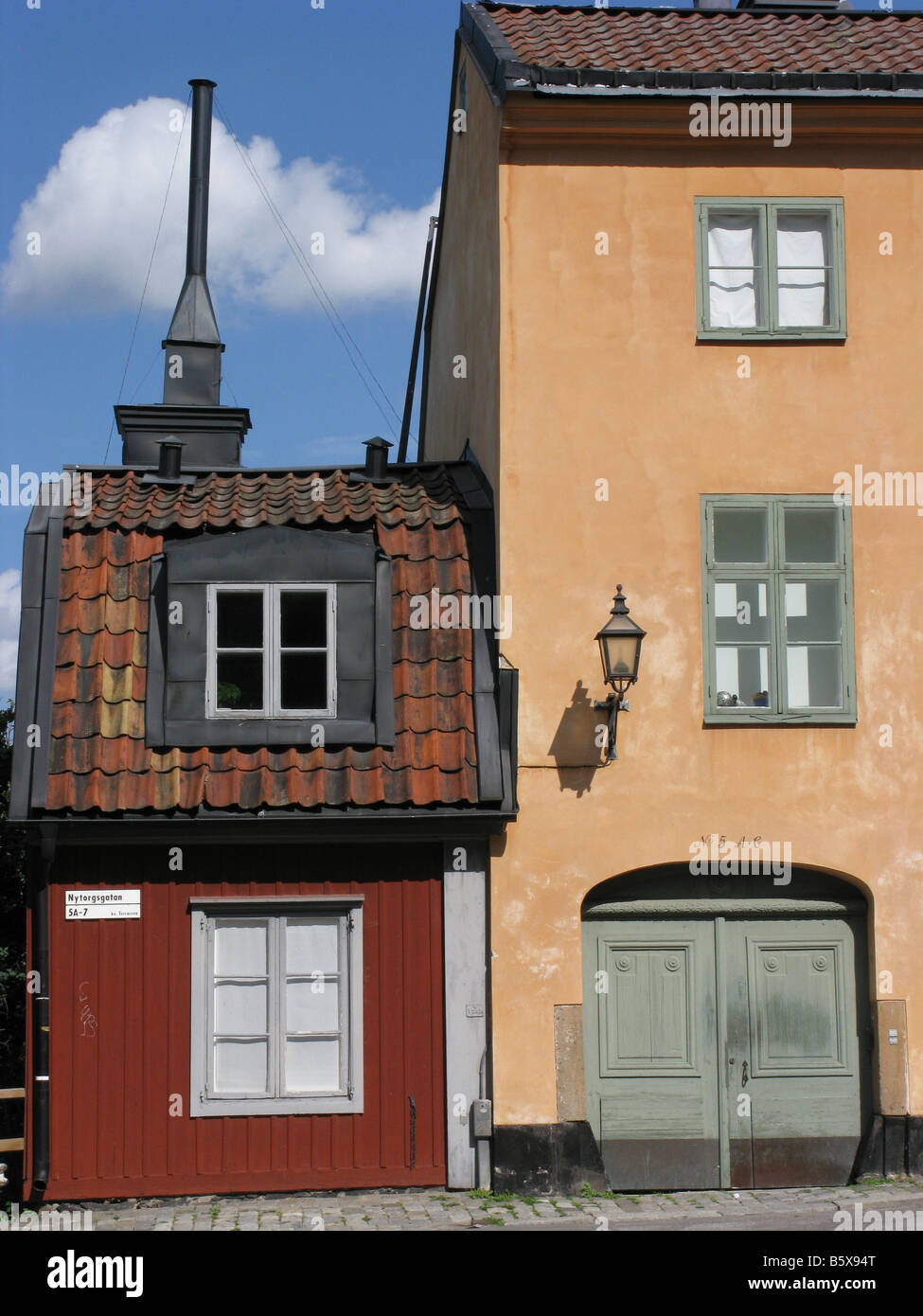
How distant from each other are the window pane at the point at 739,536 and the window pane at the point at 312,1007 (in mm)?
4628

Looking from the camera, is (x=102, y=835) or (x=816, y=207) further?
(x=816, y=207)

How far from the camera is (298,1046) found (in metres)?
11.6

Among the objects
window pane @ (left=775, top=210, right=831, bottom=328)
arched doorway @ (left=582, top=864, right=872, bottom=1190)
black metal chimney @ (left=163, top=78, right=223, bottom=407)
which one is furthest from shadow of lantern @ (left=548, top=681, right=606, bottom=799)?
Answer: black metal chimney @ (left=163, top=78, right=223, bottom=407)

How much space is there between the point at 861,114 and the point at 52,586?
25.0ft

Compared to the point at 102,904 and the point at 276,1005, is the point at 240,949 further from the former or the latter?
the point at 102,904

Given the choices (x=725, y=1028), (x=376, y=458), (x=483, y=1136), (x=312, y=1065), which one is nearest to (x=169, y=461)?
(x=376, y=458)

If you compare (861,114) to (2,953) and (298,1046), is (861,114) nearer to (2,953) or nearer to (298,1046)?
(298,1046)

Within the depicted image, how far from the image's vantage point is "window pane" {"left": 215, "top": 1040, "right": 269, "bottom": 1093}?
37.7ft

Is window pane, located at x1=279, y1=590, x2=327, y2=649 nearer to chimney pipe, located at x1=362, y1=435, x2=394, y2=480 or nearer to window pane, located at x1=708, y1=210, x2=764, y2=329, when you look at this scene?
chimney pipe, located at x1=362, y1=435, x2=394, y2=480

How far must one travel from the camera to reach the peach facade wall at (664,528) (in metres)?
11.8

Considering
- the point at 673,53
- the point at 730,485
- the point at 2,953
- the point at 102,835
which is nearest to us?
the point at 102,835

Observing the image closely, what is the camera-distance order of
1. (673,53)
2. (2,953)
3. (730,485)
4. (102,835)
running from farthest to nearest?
(2,953), (673,53), (730,485), (102,835)

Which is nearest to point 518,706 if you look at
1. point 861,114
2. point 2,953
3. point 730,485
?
point 730,485

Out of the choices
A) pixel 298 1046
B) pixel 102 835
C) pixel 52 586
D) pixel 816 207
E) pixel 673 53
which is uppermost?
pixel 673 53
